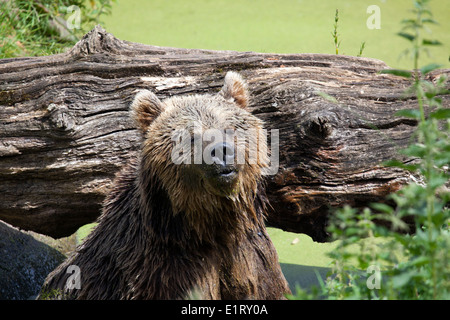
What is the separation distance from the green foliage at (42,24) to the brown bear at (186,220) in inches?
166

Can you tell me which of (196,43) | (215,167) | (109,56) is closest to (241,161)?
(215,167)

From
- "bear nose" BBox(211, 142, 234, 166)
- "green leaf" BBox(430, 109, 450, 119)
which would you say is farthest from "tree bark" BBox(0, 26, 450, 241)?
"green leaf" BBox(430, 109, 450, 119)

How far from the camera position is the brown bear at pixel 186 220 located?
3543 mm

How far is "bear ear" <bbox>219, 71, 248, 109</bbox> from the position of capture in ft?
13.3

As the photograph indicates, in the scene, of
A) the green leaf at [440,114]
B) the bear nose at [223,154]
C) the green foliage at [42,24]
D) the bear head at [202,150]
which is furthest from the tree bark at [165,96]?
the green foliage at [42,24]

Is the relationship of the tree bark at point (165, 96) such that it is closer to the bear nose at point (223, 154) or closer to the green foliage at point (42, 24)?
the bear nose at point (223, 154)

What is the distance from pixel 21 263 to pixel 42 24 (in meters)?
4.06

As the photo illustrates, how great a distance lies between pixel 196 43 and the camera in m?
8.72

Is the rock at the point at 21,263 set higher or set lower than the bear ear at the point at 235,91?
lower

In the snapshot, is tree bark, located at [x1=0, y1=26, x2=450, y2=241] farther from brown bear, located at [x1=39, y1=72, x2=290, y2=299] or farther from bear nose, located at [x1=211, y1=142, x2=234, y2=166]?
bear nose, located at [x1=211, y1=142, x2=234, y2=166]

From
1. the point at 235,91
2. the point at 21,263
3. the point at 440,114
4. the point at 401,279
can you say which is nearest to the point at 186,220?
the point at 235,91

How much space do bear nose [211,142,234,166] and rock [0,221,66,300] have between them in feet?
10.5

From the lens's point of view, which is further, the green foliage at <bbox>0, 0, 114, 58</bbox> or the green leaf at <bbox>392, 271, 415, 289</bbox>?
the green foliage at <bbox>0, 0, 114, 58</bbox>

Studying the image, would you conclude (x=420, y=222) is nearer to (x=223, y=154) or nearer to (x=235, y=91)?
(x=223, y=154)
